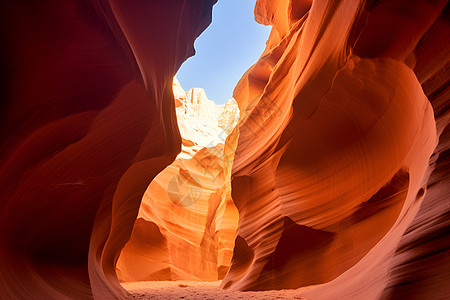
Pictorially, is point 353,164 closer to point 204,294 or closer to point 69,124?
point 204,294

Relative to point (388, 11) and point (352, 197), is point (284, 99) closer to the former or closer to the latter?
point (352, 197)

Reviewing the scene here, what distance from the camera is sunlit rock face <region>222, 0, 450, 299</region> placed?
9.82 feet

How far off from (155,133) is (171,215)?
9.65m

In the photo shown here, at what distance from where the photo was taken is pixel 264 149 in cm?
851

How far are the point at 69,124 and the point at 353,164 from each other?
18.3 ft

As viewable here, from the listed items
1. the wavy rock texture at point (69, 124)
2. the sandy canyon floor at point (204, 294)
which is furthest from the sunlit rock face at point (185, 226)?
the wavy rock texture at point (69, 124)

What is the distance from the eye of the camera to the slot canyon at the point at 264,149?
3.19 meters

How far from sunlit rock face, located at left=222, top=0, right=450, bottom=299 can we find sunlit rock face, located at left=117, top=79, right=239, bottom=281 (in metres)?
5.73

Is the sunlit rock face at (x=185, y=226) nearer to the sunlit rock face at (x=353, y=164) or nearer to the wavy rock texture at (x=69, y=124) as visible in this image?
the sunlit rock face at (x=353, y=164)

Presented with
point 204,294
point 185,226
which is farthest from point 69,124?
point 185,226

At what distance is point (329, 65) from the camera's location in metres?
5.86

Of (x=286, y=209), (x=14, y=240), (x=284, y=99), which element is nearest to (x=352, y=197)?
(x=286, y=209)

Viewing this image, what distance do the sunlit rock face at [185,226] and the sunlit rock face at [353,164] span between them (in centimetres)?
573

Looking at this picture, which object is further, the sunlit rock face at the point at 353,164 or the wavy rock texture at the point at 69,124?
the wavy rock texture at the point at 69,124
